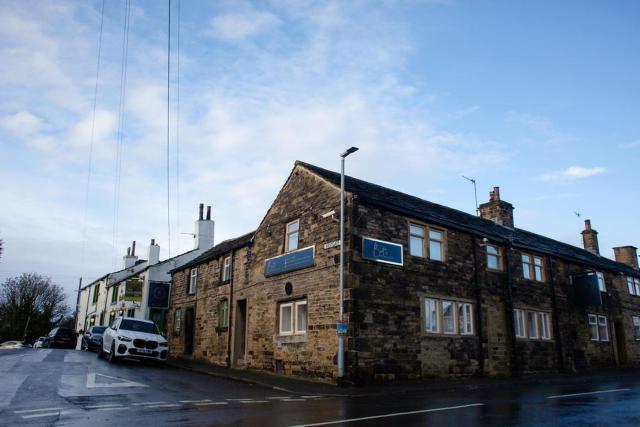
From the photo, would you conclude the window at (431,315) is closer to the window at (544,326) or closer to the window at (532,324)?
the window at (532,324)

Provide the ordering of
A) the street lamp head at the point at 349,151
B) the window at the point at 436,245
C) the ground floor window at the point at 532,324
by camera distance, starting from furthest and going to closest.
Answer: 1. the ground floor window at the point at 532,324
2. the window at the point at 436,245
3. the street lamp head at the point at 349,151

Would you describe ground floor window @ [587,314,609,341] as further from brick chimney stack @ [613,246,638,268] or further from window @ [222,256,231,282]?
window @ [222,256,231,282]

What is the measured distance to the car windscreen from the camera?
67.3 ft

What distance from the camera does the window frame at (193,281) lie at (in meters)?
27.1

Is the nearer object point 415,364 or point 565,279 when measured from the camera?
point 415,364

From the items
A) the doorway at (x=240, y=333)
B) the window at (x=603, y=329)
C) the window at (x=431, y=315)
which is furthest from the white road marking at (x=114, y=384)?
the window at (x=603, y=329)

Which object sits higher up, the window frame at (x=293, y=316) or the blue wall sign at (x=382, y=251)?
the blue wall sign at (x=382, y=251)

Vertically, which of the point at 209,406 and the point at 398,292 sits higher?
the point at 398,292

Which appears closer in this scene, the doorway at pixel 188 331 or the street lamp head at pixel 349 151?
the street lamp head at pixel 349 151

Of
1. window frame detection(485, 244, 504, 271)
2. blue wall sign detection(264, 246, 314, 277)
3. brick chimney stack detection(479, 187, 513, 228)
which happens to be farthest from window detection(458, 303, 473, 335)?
brick chimney stack detection(479, 187, 513, 228)

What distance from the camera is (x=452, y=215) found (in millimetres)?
22281

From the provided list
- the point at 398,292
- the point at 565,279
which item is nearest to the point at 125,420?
the point at 398,292

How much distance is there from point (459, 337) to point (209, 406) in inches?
448

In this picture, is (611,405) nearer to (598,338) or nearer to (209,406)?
(209,406)
